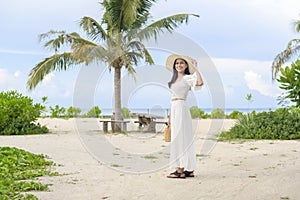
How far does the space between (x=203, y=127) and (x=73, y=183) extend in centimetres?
1266

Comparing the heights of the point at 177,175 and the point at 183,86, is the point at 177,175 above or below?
below

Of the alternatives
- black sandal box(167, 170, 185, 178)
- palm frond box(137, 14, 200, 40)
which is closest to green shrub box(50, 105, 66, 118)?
palm frond box(137, 14, 200, 40)

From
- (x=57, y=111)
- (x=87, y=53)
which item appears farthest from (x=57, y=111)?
(x=87, y=53)

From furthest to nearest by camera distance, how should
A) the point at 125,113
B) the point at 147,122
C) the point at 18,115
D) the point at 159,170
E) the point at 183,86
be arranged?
the point at 125,113, the point at 147,122, the point at 18,115, the point at 159,170, the point at 183,86

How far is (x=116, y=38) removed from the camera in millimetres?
15875

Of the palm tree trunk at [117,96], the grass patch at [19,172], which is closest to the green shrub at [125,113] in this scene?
the palm tree trunk at [117,96]

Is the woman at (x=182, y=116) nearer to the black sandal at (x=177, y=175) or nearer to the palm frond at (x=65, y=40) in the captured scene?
the black sandal at (x=177, y=175)

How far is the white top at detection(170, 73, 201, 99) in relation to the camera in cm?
669

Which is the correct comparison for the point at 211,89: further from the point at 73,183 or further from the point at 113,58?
the point at 113,58

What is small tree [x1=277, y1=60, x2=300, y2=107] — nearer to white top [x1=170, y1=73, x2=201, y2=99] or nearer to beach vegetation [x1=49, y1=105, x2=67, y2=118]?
white top [x1=170, y1=73, x2=201, y2=99]

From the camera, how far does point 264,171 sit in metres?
7.60

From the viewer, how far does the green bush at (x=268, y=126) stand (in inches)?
528

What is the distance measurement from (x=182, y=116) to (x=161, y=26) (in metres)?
9.74

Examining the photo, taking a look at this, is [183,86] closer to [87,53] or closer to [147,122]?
[87,53]
